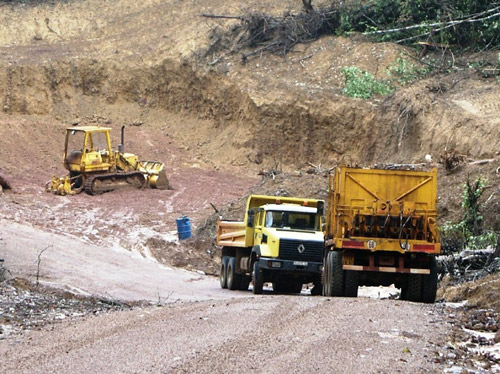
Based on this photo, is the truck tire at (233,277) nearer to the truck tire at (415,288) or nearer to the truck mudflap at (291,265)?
the truck mudflap at (291,265)

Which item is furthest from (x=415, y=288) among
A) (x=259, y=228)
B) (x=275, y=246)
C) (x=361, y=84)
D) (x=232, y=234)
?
(x=361, y=84)

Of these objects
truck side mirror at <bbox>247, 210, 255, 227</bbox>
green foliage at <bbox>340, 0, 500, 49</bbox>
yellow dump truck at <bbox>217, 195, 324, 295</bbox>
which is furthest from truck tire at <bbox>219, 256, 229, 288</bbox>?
green foliage at <bbox>340, 0, 500, 49</bbox>

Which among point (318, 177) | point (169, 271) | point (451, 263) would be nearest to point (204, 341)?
point (451, 263)

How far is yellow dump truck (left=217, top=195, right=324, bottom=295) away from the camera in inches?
765

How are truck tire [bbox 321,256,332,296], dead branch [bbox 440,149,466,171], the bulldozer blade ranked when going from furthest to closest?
the bulldozer blade < dead branch [bbox 440,149,466,171] < truck tire [bbox 321,256,332,296]

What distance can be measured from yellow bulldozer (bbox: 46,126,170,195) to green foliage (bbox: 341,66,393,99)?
937 centimetres

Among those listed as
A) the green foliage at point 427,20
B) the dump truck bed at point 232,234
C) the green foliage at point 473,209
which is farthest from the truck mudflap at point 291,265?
the green foliage at point 427,20

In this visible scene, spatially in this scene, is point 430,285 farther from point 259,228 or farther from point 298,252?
point 259,228

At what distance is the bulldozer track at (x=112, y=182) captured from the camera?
36.2 metres

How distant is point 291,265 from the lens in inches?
763

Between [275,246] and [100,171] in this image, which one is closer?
[275,246]

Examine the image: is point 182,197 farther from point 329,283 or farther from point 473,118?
point 329,283

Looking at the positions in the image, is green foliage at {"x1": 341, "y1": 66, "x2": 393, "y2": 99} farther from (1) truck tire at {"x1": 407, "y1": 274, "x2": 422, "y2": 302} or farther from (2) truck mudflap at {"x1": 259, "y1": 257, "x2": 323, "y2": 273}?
(1) truck tire at {"x1": 407, "y1": 274, "x2": 422, "y2": 302}

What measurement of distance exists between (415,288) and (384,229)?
1.26 m
